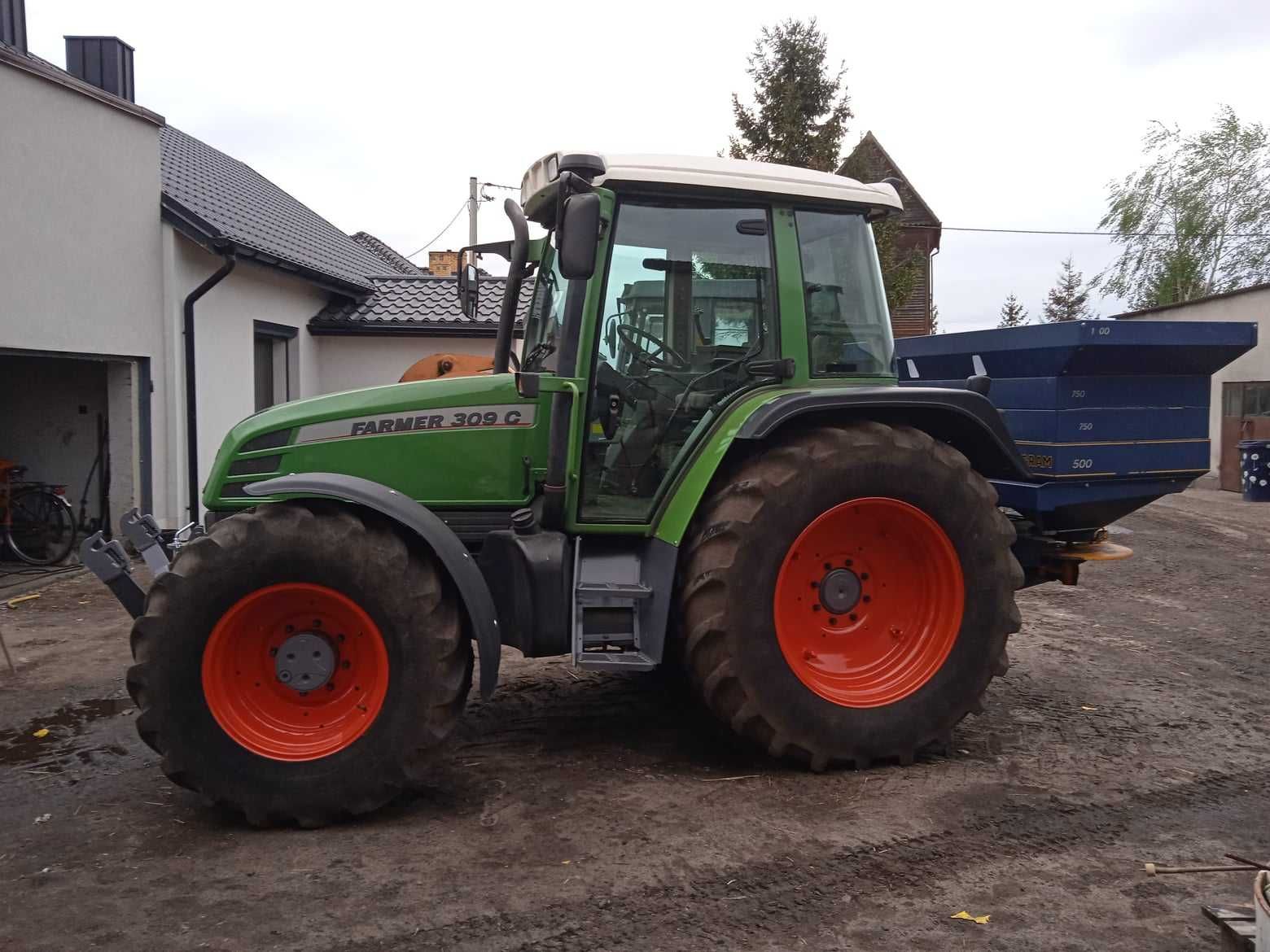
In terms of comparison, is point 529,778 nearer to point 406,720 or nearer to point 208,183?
point 406,720

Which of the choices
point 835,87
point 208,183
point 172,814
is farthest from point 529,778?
point 835,87

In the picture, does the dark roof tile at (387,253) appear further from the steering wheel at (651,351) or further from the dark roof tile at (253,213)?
the steering wheel at (651,351)

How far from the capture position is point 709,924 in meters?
3.10

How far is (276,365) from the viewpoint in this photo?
1359cm

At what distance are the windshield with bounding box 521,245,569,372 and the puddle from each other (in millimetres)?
2528

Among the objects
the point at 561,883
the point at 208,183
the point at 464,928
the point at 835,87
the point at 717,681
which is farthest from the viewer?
the point at 835,87

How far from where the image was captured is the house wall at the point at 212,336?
10266mm

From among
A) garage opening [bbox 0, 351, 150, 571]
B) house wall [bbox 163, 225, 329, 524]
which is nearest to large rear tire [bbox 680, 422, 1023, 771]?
house wall [bbox 163, 225, 329, 524]

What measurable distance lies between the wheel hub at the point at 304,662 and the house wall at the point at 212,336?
21.7 feet

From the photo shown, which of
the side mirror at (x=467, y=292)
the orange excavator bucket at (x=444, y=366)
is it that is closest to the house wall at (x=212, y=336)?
the orange excavator bucket at (x=444, y=366)

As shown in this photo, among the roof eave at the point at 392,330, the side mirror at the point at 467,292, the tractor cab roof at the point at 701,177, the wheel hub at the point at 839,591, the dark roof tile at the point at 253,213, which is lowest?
the wheel hub at the point at 839,591

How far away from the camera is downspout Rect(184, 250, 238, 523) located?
33.9 feet

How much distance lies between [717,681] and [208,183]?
1170 cm

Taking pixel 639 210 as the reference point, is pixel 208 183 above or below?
above
